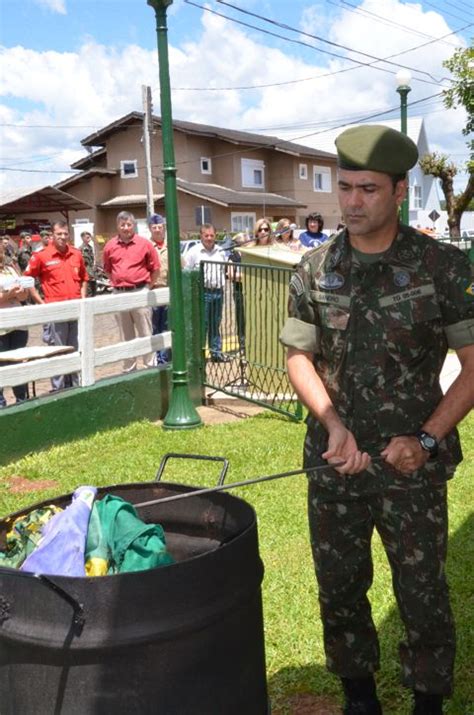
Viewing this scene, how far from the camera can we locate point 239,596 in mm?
1896

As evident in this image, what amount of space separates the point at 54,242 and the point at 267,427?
3177mm

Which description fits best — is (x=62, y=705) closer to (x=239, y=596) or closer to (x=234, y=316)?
(x=239, y=596)

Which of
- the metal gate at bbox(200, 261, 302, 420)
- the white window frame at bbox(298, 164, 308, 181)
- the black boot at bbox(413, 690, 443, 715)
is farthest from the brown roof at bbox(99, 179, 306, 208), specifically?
the black boot at bbox(413, 690, 443, 715)

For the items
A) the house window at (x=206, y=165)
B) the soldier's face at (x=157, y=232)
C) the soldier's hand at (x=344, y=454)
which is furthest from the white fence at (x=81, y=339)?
the house window at (x=206, y=165)


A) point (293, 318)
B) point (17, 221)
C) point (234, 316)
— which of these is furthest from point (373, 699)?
point (17, 221)

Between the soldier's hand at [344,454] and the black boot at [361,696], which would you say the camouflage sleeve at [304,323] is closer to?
the soldier's hand at [344,454]

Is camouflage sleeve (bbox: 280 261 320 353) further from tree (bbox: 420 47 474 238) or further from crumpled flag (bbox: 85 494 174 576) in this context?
tree (bbox: 420 47 474 238)

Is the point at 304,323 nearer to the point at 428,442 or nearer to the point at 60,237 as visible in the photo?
the point at 428,442

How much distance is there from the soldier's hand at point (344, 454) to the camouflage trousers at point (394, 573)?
0.52 ft

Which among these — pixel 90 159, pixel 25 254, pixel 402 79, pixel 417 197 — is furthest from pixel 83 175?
pixel 402 79

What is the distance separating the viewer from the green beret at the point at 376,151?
2.36m

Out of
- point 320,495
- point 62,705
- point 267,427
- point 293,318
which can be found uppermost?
point 293,318

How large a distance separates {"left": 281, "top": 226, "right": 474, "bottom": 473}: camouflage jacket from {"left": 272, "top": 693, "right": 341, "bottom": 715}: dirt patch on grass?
107cm

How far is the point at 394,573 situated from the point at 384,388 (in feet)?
2.06
